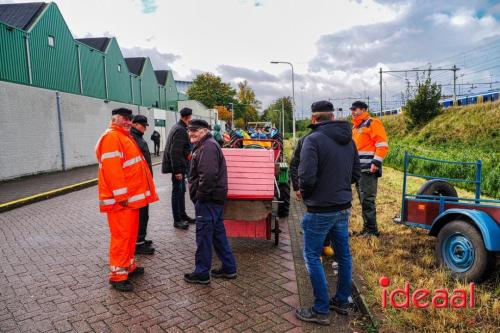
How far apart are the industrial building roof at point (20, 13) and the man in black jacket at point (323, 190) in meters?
20.9

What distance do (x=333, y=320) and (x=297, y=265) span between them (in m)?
1.35

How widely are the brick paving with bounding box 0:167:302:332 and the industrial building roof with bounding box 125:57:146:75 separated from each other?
34435mm

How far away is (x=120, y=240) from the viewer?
12.9 ft

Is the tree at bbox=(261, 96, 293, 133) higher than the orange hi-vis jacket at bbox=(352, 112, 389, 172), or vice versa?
the tree at bbox=(261, 96, 293, 133)

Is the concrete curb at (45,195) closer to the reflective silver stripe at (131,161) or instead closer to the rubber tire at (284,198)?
the reflective silver stripe at (131,161)

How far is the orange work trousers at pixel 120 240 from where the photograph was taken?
3896mm

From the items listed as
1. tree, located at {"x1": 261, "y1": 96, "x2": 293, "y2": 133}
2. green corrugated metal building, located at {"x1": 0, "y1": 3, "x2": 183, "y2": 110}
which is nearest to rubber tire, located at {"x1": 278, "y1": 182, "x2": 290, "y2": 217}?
green corrugated metal building, located at {"x1": 0, "y1": 3, "x2": 183, "y2": 110}

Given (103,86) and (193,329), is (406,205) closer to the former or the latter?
(193,329)

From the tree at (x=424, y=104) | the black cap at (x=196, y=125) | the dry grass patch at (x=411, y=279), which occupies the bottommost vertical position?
the dry grass patch at (x=411, y=279)

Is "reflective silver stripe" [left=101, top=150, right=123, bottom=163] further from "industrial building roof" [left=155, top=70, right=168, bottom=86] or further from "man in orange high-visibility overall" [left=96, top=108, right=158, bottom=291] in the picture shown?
"industrial building roof" [left=155, top=70, right=168, bottom=86]

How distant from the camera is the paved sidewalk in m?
9.77

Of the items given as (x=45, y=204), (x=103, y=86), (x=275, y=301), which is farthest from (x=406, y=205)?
(x=103, y=86)

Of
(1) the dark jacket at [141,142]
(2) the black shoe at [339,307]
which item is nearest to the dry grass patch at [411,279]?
(2) the black shoe at [339,307]

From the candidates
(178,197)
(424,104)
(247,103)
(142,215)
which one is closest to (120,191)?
(142,215)
